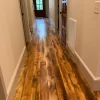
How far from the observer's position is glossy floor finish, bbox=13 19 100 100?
66.9 inches

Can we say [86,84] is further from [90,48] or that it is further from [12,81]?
[12,81]

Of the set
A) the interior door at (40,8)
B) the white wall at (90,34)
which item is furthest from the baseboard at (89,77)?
the interior door at (40,8)

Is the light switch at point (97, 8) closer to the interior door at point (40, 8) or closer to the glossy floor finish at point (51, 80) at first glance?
the glossy floor finish at point (51, 80)

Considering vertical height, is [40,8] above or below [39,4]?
below

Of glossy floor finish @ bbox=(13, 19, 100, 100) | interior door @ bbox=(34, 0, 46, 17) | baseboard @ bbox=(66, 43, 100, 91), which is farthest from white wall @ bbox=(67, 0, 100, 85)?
interior door @ bbox=(34, 0, 46, 17)

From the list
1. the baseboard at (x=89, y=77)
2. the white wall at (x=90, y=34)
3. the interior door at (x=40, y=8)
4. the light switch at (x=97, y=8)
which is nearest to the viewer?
the light switch at (x=97, y=8)

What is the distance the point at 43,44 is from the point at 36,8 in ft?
22.6

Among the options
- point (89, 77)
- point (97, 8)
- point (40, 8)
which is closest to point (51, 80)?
point (89, 77)

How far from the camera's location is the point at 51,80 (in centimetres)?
204

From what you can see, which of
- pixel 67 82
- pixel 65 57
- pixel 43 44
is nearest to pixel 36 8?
pixel 43 44

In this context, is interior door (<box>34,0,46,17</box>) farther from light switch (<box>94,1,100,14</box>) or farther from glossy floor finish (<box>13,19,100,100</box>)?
light switch (<box>94,1,100,14</box>)

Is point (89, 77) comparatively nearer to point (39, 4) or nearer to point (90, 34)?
point (90, 34)

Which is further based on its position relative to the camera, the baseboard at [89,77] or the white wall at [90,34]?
the baseboard at [89,77]

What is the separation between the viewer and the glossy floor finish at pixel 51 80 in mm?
1698
